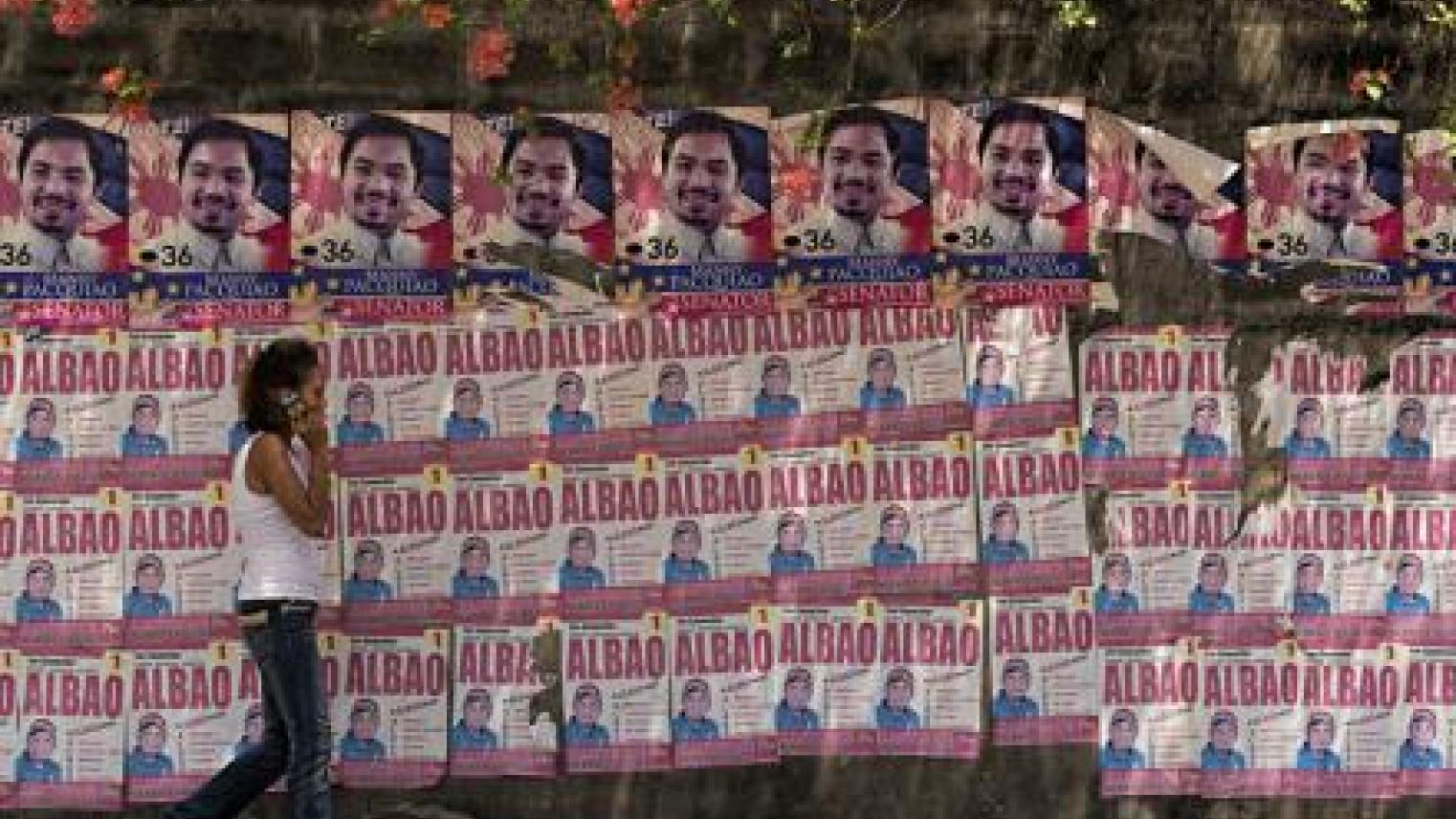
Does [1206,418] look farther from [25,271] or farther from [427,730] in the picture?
[25,271]

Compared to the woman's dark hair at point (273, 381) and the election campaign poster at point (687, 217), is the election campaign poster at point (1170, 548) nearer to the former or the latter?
the election campaign poster at point (687, 217)

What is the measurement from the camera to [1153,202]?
7.58 metres

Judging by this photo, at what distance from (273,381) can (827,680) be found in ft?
6.83

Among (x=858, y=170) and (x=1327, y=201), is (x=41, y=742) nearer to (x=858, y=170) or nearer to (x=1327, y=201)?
(x=858, y=170)

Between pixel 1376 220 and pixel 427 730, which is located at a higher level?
pixel 1376 220

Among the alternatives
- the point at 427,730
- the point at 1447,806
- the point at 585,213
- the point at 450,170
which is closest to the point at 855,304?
the point at 585,213

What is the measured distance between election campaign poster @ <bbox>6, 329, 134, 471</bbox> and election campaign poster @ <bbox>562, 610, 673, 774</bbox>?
5.37ft

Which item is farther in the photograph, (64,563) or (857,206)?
(857,206)

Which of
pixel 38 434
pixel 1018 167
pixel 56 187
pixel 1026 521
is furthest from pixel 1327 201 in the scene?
pixel 38 434

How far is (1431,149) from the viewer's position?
7.62 meters

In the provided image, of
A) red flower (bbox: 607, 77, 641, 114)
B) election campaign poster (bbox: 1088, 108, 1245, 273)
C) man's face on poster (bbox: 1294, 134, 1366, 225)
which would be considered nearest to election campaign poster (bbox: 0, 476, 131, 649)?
red flower (bbox: 607, 77, 641, 114)

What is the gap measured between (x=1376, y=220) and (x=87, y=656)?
4.55 meters

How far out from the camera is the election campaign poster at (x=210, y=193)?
7.33 metres

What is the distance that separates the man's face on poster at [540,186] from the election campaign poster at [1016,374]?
1406 mm
